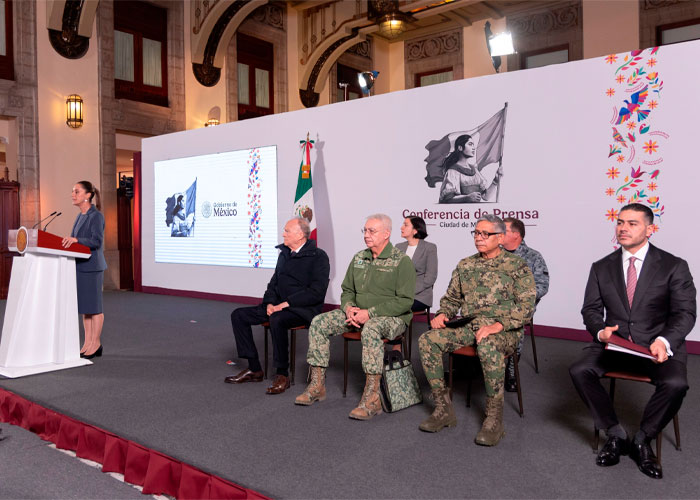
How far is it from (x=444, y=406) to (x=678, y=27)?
29.7 feet

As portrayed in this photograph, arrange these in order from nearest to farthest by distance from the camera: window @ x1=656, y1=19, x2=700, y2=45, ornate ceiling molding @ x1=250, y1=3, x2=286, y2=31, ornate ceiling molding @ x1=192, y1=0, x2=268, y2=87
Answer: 1. window @ x1=656, y1=19, x2=700, y2=45
2. ornate ceiling molding @ x1=192, y1=0, x2=268, y2=87
3. ornate ceiling molding @ x1=250, y1=3, x2=286, y2=31

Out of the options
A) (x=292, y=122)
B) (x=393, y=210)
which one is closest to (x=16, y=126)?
(x=292, y=122)

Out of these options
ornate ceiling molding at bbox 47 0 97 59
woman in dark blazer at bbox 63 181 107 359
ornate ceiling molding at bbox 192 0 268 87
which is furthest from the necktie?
ornate ceiling molding at bbox 192 0 268 87

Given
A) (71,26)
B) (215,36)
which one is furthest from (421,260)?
(215,36)

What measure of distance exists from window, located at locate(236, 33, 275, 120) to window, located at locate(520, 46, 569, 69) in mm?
4956

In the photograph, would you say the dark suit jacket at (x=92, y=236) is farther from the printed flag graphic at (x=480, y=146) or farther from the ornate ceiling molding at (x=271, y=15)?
the ornate ceiling molding at (x=271, y=15)

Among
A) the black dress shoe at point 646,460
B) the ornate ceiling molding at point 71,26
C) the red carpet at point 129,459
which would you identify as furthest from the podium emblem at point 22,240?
the ornate ceiling molding at point 71,26

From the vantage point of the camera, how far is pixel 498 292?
3.13 m

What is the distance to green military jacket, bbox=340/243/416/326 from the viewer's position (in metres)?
3.50

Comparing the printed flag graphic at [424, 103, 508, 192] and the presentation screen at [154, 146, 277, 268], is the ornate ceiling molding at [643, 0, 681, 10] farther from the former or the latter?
the presentation screen at [154, 146, 277, 268]

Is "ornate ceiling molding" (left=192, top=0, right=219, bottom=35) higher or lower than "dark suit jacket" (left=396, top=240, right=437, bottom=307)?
higher

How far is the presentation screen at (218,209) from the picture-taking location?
780 centimetres

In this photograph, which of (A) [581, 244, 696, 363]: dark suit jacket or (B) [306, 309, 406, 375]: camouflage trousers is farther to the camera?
(B) [306, 309, 406, 375]: camouflage trousers

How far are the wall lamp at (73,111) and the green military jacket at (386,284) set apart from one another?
24.3ft
